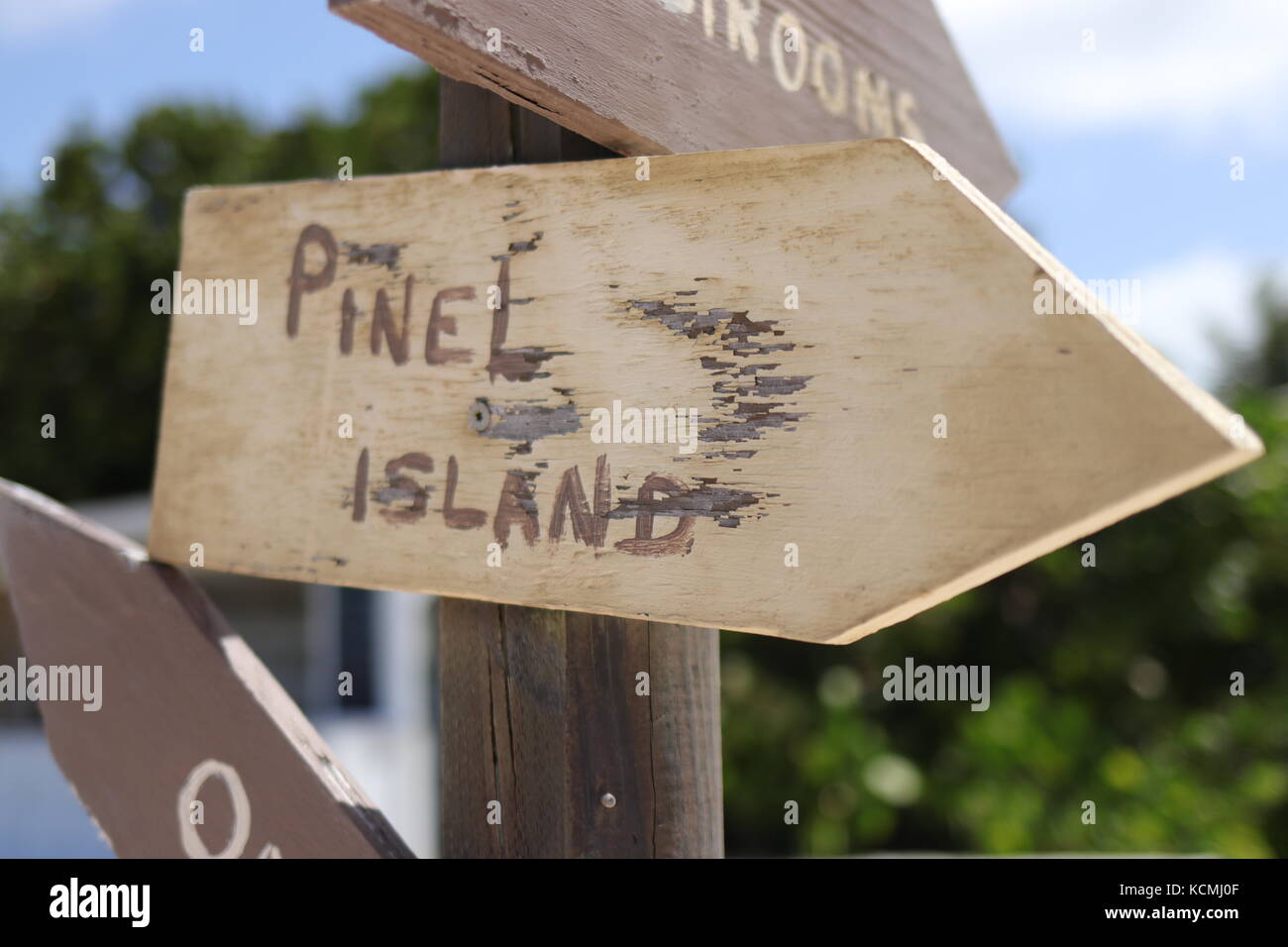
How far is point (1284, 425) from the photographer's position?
236 inches

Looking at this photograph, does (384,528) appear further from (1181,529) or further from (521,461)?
(1181,529)

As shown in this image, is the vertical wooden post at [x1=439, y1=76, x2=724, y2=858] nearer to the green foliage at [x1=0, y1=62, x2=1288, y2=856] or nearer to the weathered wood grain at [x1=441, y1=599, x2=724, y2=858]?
the weathered wood grain at [x1=441, y1=599, x2=724, y2=858]

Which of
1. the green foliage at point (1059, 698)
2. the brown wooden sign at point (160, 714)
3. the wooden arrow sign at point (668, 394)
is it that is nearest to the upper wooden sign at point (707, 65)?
the wooden arrow sign at point (668, 394)

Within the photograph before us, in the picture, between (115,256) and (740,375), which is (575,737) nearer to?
(740,375)

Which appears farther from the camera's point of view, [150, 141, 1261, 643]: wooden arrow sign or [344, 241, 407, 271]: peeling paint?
[344, 241, 407, 271]: peeling paint

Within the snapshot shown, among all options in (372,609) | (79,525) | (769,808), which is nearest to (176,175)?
(372,609)

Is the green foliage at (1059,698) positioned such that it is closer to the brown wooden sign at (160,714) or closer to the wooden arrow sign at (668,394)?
the brown wooden sign at (160,714)

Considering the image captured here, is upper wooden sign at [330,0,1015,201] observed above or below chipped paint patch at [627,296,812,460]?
above

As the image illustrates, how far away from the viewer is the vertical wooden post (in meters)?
1.01

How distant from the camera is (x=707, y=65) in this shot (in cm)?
103

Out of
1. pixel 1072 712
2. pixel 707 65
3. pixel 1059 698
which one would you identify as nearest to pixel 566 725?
pixel 707 65

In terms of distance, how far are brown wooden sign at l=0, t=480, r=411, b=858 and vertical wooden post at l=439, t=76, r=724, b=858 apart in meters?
0.10

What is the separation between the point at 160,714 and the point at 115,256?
15149 millimetres

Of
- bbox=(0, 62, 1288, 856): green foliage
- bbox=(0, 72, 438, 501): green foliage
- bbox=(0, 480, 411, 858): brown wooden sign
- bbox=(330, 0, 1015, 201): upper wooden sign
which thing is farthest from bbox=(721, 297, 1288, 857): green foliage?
bbox=(0, 72, 438, 501): green foliage
